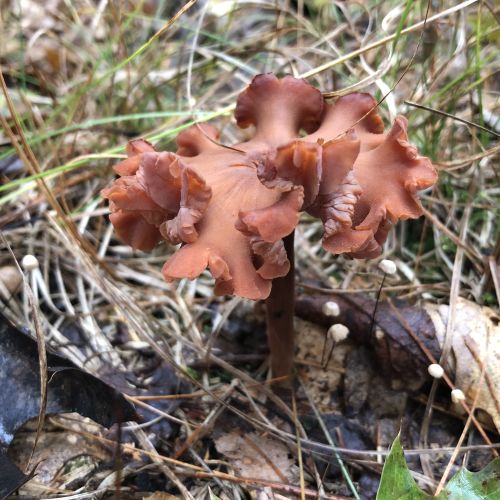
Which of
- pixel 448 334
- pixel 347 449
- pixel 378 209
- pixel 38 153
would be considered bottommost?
pixel 347 449

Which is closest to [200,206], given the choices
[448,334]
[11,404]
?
[11,404]

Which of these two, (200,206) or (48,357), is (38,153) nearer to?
(48,357)

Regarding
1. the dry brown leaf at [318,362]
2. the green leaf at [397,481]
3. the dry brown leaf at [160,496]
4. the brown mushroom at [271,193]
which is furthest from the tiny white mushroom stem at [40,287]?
the green leaf at [397,481]

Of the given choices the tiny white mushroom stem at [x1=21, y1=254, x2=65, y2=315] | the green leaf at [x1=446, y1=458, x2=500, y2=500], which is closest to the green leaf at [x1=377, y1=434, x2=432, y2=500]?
the green leaf at [x1=446, y1=458, x2=500, y2=500]

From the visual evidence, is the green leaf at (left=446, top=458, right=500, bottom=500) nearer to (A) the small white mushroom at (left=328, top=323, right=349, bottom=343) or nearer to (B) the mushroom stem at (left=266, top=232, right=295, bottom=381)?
(A) the small white mushroom at (left=328, top=323, right=349, bottom=343)

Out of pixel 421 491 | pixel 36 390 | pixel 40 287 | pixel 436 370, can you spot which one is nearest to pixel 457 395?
pixel 436 370

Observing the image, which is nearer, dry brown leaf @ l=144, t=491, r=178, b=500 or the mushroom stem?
dry brown leaf @ l=144, t=491, r=178, b=500
